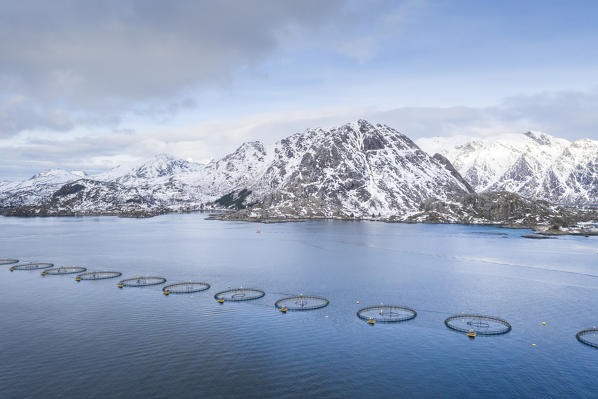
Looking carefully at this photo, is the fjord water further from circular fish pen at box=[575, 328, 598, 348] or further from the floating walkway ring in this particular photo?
the floating walkway ring

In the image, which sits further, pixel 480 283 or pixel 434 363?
pixel 480 283

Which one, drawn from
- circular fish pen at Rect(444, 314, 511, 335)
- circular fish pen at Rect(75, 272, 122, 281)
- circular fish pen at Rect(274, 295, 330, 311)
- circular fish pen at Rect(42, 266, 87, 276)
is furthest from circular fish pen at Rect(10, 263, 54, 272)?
circular fish pen at Rect(444, 314, 511, 335)

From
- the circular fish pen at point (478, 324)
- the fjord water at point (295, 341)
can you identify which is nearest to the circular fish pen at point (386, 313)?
the fjord water at point (295, 341)

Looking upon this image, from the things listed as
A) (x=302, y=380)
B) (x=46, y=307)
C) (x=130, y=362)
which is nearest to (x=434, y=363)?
(x=302, y=380)

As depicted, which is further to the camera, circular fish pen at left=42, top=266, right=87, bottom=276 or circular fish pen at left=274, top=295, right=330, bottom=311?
circular fish pen at left=42, top=266, right=87, bottom=276

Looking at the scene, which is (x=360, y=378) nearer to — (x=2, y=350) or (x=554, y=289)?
(x=2, y=350)

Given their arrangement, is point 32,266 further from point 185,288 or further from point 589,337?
point 589,337
